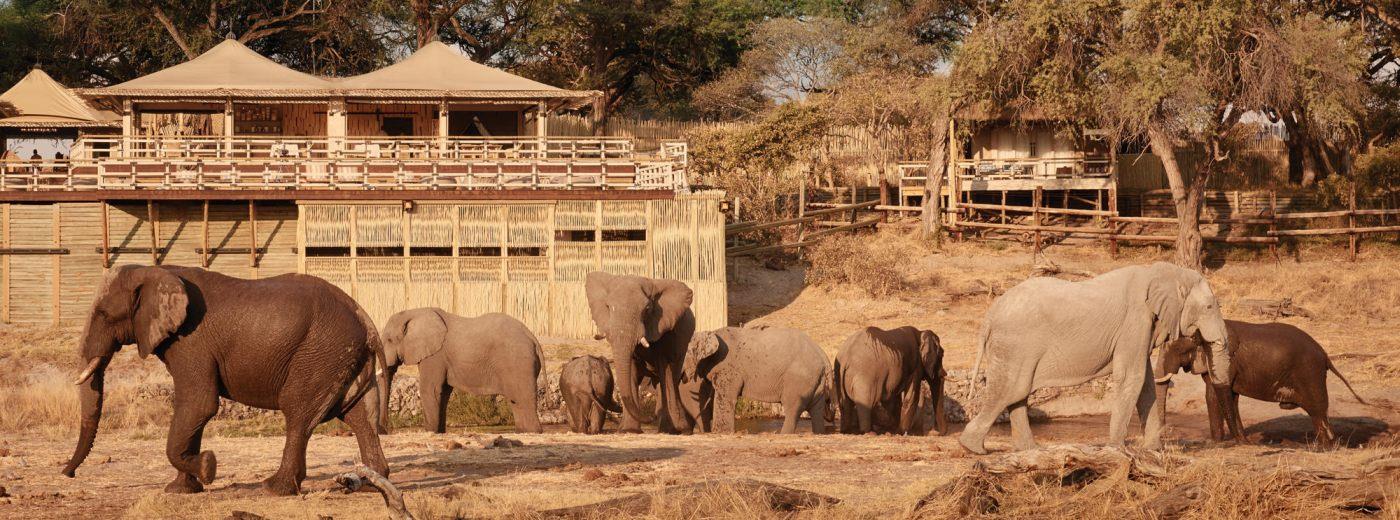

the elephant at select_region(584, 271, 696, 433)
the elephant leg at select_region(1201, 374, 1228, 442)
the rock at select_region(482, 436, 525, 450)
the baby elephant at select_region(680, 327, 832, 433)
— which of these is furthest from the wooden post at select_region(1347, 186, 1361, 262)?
the rock at select_region(482, 436, 525, 450)

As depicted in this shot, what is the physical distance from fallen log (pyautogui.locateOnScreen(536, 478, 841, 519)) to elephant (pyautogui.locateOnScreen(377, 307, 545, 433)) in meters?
8.31

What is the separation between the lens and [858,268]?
104 feet

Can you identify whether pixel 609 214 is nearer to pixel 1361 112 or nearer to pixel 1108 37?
pixel 1108 37

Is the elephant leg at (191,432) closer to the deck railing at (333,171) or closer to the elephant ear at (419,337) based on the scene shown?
the elephant ear at (419,337)

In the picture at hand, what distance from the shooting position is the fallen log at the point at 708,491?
10188mm

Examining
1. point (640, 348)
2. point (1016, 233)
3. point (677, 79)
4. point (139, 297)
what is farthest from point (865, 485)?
point (677, 79)

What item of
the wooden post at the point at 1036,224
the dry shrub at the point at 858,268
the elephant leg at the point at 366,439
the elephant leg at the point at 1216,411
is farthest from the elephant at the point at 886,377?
the wooden post at the point at 1036,224

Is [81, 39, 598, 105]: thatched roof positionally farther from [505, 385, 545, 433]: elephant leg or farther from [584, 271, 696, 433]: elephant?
[505, 385, 545, 433]: elephant leg

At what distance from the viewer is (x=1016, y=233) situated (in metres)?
37.8

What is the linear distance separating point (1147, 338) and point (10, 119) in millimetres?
34364

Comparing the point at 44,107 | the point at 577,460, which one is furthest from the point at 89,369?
the point at 44,107

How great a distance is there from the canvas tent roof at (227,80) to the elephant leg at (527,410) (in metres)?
16.5

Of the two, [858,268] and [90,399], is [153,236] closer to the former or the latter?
[858,268]

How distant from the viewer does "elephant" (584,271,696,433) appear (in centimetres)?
1870
